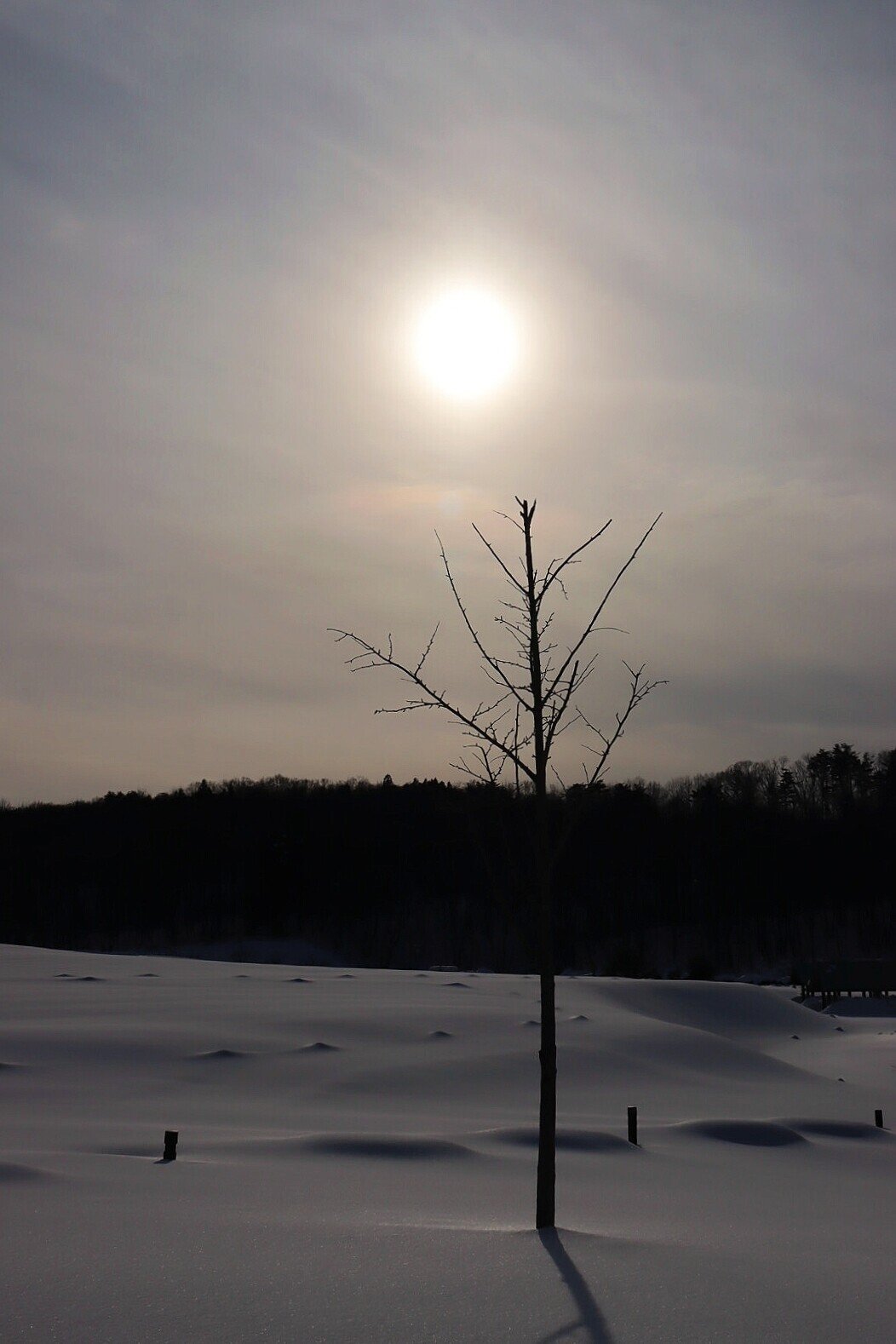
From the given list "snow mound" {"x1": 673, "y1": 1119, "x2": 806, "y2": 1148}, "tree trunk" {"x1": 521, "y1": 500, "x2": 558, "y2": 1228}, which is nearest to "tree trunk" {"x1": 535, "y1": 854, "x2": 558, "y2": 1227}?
"tree trunk" {"x1": 521, "y1": 500, "x2": 558, "y2": 1228}

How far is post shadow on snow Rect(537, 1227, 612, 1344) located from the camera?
A: 5.00m

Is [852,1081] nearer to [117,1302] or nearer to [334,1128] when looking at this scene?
[334,1128]

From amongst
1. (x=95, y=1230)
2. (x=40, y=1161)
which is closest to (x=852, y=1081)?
(x=40, y=1161)

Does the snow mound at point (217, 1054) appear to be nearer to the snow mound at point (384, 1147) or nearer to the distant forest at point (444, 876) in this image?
the snow mound at point (384, 1147)

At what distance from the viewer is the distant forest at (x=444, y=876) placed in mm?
→ 84000

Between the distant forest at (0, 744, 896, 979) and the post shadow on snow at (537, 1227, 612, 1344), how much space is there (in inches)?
2733

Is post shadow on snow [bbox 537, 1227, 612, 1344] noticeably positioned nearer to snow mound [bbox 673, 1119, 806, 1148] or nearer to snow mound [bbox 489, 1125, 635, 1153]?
snow mound [bbox 489, 1125, 635, 1153]

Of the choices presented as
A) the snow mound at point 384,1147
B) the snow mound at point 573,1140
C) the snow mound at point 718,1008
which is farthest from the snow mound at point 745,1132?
the snow mound at point 718,1008

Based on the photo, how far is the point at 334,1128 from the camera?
1427 centimetres

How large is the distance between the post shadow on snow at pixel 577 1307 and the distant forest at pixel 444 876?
69.4m

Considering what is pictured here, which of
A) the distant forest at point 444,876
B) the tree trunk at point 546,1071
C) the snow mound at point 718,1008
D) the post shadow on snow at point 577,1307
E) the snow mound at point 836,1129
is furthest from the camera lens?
the distant forest at point 444,876

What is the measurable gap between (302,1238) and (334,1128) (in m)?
8.22

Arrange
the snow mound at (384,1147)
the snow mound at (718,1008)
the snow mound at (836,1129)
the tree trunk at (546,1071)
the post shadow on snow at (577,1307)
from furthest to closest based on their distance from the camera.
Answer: the snow mound at (718,1008) → the snow mound at (836,1129) → the snow mound at (384,1147) → the tree trunk at (546,1071) → the post shadow on snow at (577,1307)

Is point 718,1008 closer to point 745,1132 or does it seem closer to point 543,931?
point 745,1132
